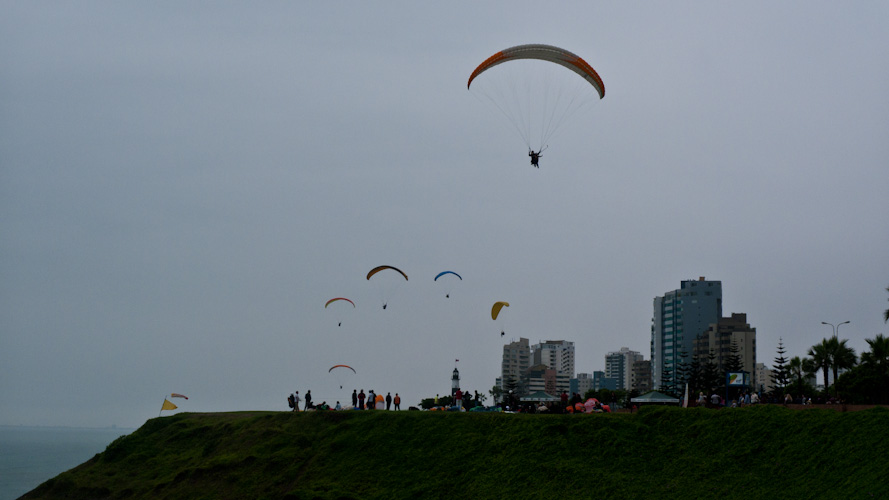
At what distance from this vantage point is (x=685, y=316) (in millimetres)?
151750

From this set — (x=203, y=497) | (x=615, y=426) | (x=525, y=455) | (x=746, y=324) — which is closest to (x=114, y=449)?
(x=203, y=497)

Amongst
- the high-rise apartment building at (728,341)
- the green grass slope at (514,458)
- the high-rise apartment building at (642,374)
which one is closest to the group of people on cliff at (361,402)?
the green grass slope at (514,458)

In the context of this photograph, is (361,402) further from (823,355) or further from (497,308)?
(823,355)

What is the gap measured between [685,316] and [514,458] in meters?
130

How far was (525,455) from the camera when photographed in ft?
101

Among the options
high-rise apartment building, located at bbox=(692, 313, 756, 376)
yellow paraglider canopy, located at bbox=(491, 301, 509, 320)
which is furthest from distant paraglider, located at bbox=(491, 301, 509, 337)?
high-rise apartment building, located at bbox=(692, 313, 756, 376)

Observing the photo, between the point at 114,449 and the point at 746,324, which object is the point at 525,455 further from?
the point at 746,324

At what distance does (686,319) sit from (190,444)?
409ft

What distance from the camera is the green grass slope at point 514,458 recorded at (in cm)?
2506

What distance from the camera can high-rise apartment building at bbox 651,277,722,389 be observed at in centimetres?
14938

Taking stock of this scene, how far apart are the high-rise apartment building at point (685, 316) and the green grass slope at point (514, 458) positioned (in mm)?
118920

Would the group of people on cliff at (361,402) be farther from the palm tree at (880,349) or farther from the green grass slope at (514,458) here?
the palm tree at (880,349)

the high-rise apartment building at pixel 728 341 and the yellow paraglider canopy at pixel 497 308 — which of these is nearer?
the yellow paraglider canopy at pixel 497 308

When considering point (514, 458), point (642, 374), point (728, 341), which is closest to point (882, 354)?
point (514, 458)
